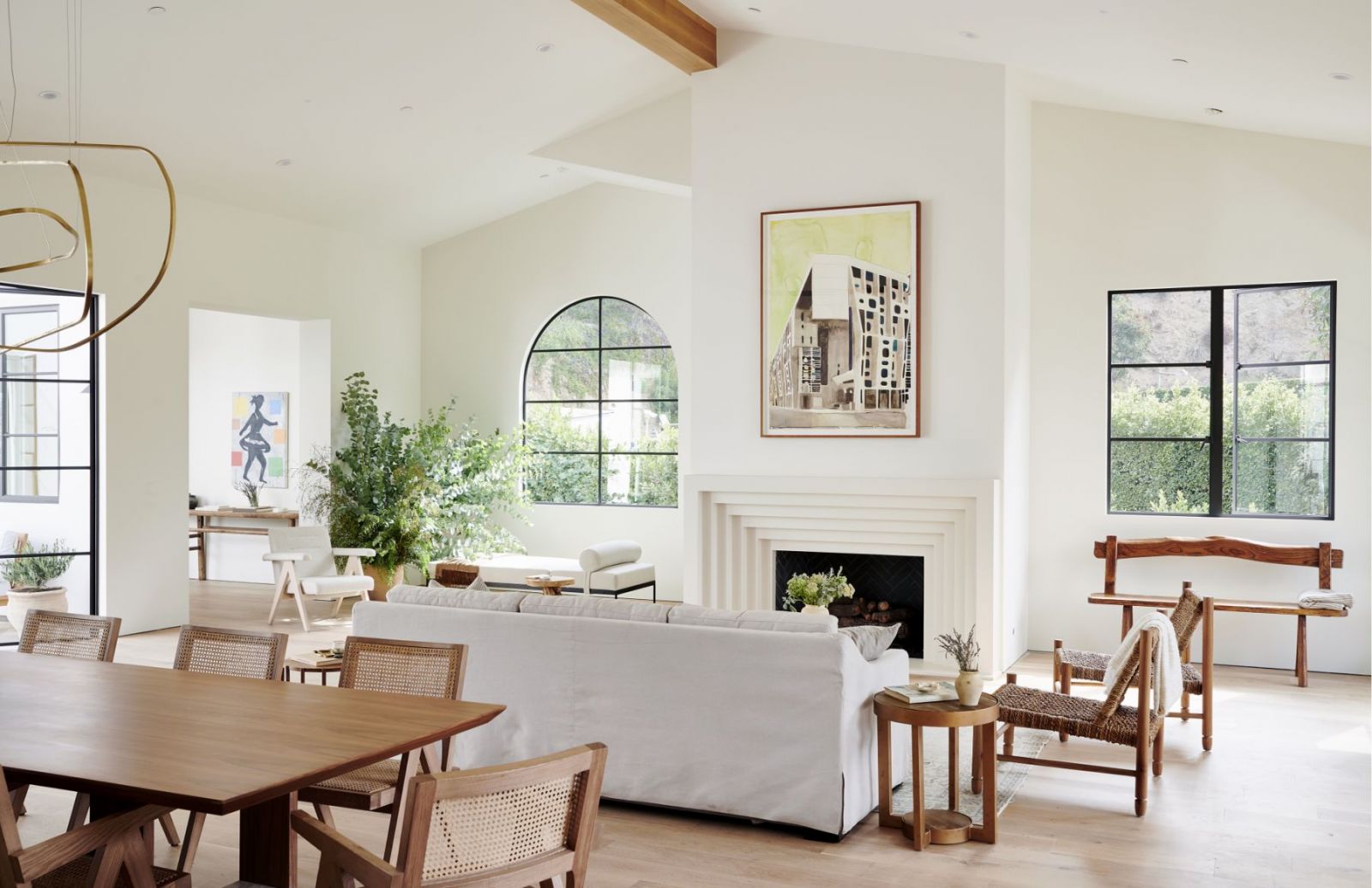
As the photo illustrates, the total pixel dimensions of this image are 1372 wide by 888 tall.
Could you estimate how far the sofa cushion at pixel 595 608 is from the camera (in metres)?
4.55

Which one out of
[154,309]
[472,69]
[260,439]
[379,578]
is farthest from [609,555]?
[260,439]

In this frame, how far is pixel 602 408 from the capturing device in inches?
419

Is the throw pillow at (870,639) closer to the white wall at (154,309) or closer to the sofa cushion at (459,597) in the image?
the sofa cushion at (459,597)

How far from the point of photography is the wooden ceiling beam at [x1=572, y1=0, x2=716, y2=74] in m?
6.68

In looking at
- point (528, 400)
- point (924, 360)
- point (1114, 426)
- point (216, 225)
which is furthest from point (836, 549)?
point (216, 225)

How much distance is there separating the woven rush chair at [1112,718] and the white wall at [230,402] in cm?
784

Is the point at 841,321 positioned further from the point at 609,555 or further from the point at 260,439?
the point at 260,439

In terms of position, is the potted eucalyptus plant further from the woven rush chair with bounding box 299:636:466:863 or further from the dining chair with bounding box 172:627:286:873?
the woven rush chair with bounding box 299:636:466:863

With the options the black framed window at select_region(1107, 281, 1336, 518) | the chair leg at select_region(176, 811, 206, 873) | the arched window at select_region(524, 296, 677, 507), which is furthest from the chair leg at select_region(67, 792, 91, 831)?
the arched window at select_region(524, 296, 677, 507)

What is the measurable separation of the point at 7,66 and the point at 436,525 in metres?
4.72

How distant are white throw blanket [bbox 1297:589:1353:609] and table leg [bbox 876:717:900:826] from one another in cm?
393

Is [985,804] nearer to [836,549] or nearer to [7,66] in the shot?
[836,549]

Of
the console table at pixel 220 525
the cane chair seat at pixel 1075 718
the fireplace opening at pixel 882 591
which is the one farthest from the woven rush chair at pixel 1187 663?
the console table at pixel 220 525

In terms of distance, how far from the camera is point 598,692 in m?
4.57
